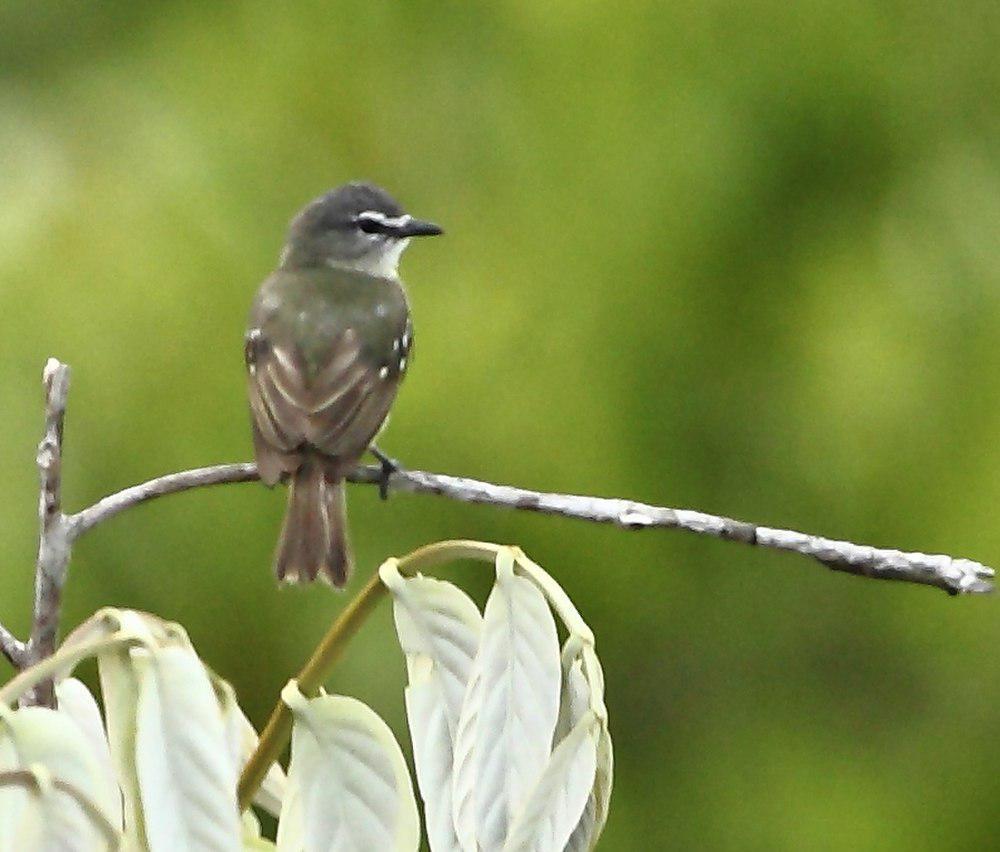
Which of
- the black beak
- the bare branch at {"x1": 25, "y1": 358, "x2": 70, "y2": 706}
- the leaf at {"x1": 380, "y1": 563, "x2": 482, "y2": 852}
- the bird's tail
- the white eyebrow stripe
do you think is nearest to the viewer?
the leaf at {"x1": 380, "y1": 563, "x2": 482, "y2": 852}

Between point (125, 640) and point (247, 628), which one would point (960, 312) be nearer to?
point (247, 628)

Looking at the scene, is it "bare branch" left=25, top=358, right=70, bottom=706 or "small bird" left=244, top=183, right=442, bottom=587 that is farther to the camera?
"small bird" left=244, top=183, right=442, bottom=587

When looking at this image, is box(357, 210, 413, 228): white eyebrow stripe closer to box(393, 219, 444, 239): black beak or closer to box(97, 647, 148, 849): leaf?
box(393, 219, 444, 239): black beak

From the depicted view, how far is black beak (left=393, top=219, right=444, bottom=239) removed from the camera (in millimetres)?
2174

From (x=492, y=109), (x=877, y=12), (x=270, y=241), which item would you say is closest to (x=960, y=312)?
(x=877, y=12)

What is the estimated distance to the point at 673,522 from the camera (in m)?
0.98

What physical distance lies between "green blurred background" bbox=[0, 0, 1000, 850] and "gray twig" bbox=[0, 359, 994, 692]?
1.20 metres

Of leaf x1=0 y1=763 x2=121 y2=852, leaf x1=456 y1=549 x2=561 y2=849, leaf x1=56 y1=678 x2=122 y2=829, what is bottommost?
leaf x1=56 y1=678 x2=122 y2=829

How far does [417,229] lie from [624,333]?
0.41 metres

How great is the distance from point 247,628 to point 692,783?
691mm

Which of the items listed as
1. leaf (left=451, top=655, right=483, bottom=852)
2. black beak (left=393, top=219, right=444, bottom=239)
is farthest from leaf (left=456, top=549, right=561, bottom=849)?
black beak (left=393, top=219, right=444, bottom=239)

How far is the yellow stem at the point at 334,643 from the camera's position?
745mm

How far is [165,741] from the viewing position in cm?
69

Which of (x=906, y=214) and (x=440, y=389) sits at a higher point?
(x=906, y=214)
